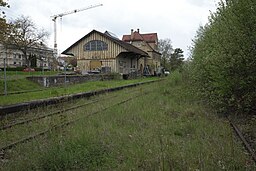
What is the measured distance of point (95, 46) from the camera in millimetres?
45281

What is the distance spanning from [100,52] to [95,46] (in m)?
1.40

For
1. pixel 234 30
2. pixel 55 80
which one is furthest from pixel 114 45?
pixel 234 30

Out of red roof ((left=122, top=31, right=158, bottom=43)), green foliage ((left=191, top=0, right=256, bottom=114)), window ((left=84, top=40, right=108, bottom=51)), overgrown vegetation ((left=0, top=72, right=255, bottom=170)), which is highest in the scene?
red roof ((left=122, top=31, right=158, bottom=43))

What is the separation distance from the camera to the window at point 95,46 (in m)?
44.5

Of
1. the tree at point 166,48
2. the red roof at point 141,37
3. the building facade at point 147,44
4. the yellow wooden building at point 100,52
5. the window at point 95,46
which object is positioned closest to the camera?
the yellow wooden building at point 100,52

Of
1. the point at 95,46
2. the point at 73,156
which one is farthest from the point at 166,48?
the point at 73,156

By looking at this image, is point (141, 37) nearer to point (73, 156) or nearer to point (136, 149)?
point (136, 149)

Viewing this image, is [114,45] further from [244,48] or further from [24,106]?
[244,48]

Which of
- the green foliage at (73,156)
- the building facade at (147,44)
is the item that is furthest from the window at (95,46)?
the green foliage at (73,156)

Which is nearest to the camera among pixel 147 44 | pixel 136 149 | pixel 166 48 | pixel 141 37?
pixel 136 149

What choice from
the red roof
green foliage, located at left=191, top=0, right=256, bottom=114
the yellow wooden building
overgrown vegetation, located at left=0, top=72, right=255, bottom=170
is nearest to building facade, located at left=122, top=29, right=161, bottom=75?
the red roof

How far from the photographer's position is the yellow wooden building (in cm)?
4378

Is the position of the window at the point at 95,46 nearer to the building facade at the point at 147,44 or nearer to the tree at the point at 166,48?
the building facade at the point at 147,44

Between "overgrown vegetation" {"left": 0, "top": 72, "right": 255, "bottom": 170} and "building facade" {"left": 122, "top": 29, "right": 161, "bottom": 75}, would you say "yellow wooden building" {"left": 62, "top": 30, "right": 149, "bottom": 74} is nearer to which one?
"building facade" {"left": 122, "top": 29, "right": 161, "bottom": 75}
